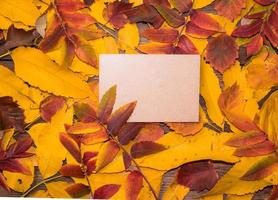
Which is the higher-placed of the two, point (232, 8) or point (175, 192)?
point (232, 8)

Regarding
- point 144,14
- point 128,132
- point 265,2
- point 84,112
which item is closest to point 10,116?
point 84,112

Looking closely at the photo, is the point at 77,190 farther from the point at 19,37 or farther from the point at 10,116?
the point at 19,37

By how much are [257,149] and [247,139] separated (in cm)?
3

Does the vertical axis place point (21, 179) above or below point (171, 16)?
below

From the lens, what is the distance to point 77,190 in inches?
31.6

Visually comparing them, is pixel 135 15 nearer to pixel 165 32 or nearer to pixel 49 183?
pixel 165 32

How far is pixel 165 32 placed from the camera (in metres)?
0.81

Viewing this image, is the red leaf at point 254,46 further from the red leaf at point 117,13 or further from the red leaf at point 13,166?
the red leaf at point 13,166

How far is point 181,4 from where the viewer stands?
80cm

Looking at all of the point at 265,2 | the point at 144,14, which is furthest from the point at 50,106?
the point at 265,2

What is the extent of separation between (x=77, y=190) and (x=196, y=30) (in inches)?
18.2

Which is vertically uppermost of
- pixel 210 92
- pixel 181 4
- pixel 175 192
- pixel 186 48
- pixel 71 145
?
pixel 181 4

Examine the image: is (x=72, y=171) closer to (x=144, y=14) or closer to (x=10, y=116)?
(x=10, y=116)

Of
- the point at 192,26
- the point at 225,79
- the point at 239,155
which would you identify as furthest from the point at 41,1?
the point at 239,155
